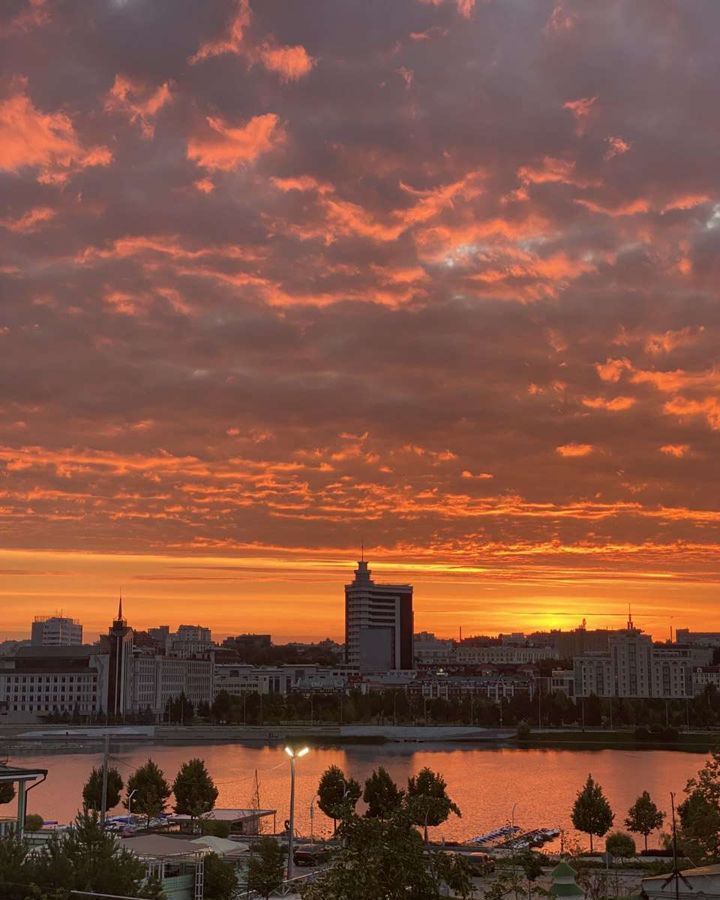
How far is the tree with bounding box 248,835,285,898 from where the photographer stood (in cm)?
1797

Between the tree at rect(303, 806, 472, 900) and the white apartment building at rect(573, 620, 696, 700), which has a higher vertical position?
the tree at rect(303, 806, 472, 900)

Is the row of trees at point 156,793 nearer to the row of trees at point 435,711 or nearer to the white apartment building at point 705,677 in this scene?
the row of trees at point 435,711

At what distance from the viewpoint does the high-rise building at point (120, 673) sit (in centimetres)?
10044

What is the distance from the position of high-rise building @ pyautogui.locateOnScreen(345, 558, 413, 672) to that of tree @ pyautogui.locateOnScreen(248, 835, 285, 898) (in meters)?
126

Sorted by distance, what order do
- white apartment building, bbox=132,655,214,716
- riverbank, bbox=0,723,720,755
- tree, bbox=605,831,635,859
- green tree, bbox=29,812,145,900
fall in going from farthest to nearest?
white apartment building, bbox=132,655,214,716, riverbank, bbox=0,723,720,755, tree, bbox=605,831,635,859, green tree, bbox=29,812,145,900

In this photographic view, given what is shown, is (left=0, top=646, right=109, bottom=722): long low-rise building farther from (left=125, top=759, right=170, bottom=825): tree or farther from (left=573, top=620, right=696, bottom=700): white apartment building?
(left=125, top=759, right=170, bottom=825): tree

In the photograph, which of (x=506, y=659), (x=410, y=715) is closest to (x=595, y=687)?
(x=410, y=715)

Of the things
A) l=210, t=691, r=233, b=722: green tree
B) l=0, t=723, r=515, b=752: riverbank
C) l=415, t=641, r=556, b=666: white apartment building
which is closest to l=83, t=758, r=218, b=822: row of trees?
l=0, t=723, r=515, b=752: riverbank

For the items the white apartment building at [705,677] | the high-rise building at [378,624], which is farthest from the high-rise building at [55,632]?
the white apartment building at [705,677]

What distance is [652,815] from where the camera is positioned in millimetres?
30125

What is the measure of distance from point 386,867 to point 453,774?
4692 cm

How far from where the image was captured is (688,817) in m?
24.0

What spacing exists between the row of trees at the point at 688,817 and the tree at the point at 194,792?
10344mm

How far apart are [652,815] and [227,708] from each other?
66.5 metres
